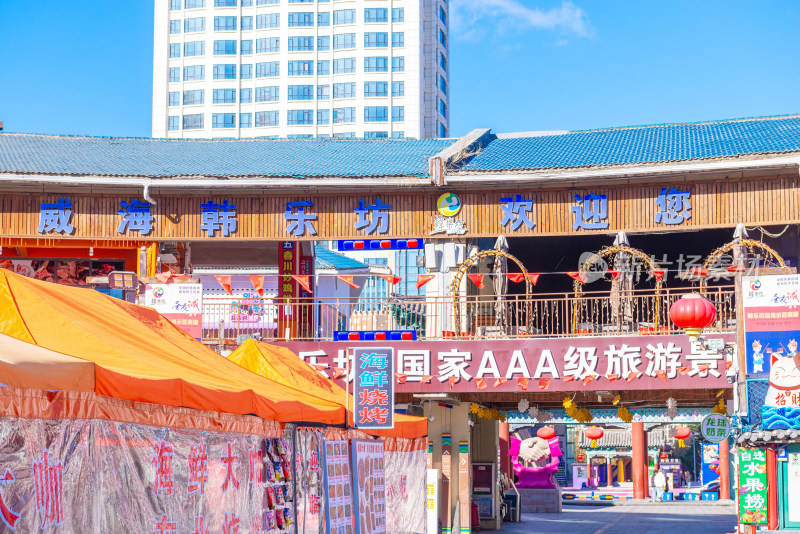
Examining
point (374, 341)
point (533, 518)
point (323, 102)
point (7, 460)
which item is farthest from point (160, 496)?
point (323, 102)

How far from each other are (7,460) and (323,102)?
228 ft

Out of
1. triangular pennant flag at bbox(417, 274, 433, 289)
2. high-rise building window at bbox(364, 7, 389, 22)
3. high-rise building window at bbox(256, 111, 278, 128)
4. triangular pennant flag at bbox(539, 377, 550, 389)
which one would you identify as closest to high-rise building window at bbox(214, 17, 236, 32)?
high-rise building window at bbox(256, 111, 278, 128)

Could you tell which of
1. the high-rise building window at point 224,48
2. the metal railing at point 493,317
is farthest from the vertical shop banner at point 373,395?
the high-rise building window at point 224,48

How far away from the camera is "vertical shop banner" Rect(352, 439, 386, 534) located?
1382 cm

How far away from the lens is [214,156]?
87.8 ft

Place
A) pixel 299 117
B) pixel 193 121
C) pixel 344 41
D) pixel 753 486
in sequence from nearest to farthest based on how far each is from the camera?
pixel 753 486 → pixel 344 41 → pixel 299 117 → pixel 193 121

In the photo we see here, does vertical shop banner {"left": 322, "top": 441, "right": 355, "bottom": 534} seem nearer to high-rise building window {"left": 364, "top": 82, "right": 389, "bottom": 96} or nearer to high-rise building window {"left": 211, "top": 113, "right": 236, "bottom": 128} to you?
high-rise building window {"left": 364, "top": 82, "right": 389, "bottom": 96}

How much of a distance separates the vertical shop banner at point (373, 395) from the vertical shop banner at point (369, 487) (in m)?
0.50

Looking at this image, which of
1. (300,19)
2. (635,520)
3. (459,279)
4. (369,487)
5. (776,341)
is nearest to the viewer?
(369,487)

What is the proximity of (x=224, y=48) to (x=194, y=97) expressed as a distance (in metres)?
4.35

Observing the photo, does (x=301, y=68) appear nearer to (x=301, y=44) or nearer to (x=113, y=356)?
(x=301, y=44)

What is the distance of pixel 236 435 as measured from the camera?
1028 centimetres

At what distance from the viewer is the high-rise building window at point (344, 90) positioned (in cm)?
7419

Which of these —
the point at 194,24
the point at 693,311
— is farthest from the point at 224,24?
the point at 693,311
